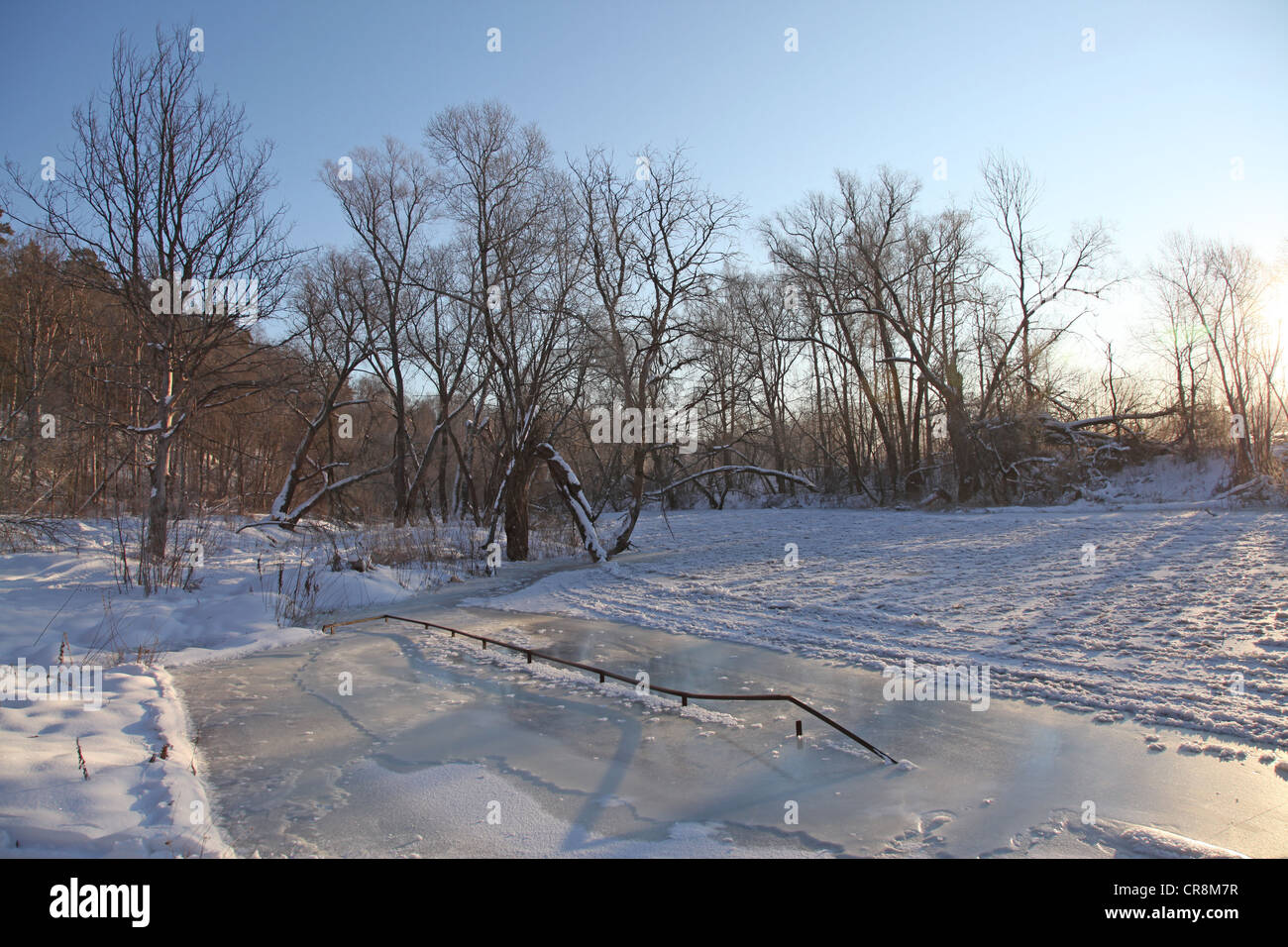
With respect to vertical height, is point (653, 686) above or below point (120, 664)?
below

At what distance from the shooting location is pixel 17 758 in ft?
14.2

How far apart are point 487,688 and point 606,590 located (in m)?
6.52

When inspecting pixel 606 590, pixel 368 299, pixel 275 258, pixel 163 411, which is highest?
pixel 368 299

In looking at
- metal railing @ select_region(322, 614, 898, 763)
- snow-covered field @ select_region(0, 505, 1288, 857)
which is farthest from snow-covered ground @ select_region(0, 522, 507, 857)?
metal railing @ select_region(322, 614, 898, 763)

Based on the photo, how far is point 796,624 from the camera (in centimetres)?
956

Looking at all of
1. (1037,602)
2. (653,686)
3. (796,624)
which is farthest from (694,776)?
(1037,602)

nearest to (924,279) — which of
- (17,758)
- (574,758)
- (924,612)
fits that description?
(924,612)

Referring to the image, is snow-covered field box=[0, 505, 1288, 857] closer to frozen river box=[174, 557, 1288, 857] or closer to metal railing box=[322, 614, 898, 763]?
frozen river box=[174, 557, 1288, 857]

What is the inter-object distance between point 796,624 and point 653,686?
3412mm

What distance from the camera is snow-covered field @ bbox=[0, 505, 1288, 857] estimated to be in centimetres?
423

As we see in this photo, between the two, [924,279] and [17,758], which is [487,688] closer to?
[17,758]

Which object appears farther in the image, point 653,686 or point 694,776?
point 653,686

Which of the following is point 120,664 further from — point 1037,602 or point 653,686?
point 1037,602
